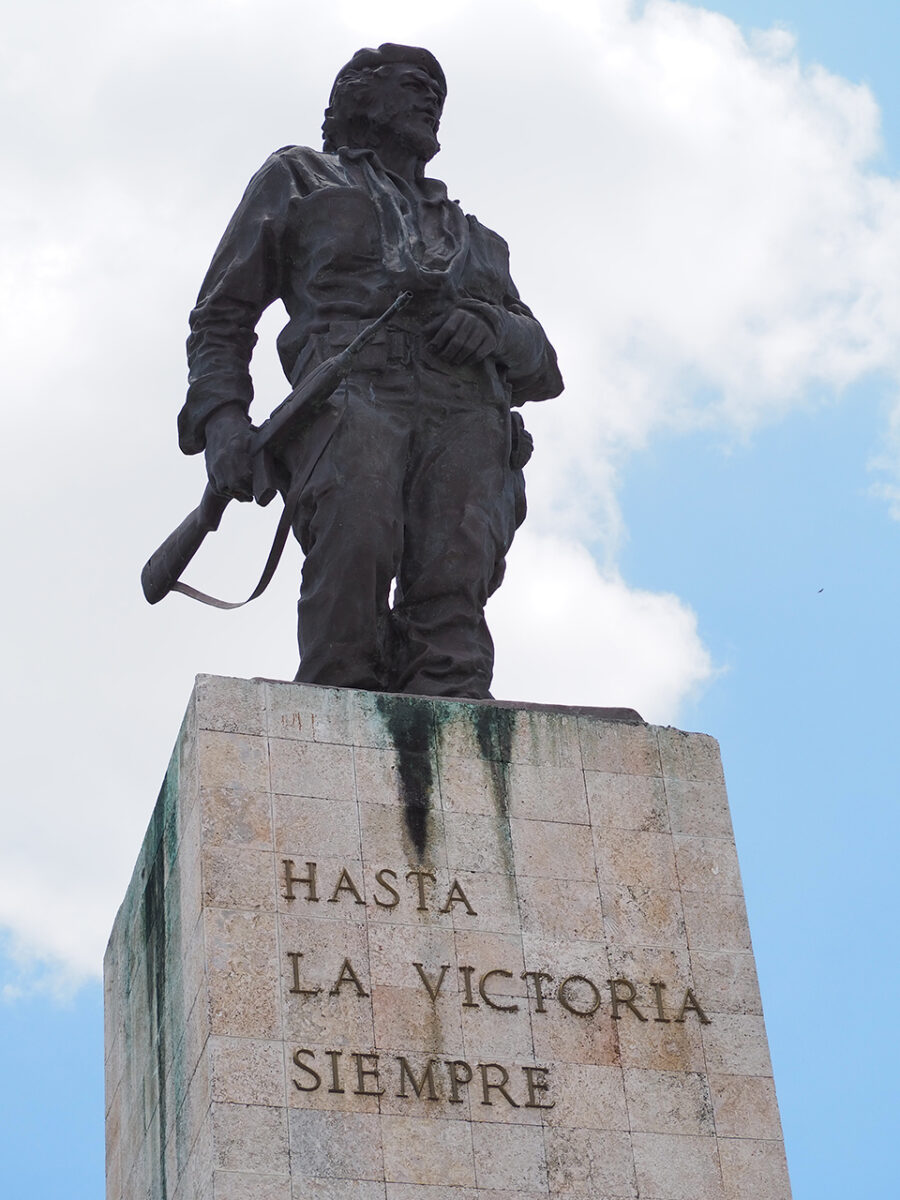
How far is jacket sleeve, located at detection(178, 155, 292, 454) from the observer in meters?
12.7

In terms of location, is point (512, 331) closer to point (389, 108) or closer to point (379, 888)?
point (389, 108)

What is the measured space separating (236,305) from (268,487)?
41.5 inches

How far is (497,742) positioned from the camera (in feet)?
37.6

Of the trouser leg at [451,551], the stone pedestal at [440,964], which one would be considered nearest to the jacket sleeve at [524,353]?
the trouser leg at [451,551]

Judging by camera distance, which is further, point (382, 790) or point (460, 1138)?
point (382, 790)

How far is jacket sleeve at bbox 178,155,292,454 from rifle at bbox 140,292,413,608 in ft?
0.98

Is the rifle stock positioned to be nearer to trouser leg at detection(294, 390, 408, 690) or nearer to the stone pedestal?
trouser leg at detection(294, 390, 408, 690)

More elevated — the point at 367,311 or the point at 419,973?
the point at 367,311

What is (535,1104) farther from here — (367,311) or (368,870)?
(367,311)

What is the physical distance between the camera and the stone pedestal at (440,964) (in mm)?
10273

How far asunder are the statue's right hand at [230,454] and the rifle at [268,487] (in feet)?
0.13

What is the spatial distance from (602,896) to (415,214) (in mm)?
3794

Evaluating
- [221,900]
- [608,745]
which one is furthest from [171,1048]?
[608,745]

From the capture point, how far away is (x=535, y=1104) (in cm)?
1055
